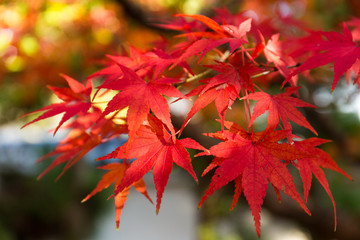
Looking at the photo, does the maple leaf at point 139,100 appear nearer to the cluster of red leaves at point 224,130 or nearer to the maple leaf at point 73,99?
the cluster of red leaves at point 224,130

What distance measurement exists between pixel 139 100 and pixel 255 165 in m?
0.20

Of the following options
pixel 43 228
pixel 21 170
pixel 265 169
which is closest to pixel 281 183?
pixel 265 169

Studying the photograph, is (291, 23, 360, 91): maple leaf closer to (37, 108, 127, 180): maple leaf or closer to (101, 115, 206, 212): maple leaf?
(101, 115, 206, 212): maple leaf

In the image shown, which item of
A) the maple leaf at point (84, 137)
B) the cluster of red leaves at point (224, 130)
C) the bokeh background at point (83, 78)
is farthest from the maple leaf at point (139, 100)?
the bokeh background at point (83, 78)

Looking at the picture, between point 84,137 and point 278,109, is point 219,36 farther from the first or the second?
point 84,137

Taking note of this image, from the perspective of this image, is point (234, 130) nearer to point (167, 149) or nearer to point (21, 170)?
point (167, 149)

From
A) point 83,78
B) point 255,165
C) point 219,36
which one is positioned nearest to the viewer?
point 255,165

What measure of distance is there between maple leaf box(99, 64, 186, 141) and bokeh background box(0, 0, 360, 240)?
0.39 metres

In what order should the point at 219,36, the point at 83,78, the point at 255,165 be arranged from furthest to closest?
the point at 83,78, the point at 219,36, the point at 255,165

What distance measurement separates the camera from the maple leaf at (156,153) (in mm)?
479

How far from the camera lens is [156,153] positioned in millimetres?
507

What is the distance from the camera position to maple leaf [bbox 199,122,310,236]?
456mm

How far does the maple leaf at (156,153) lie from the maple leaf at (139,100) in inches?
1.3

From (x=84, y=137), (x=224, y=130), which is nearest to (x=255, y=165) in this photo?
(x=224, y=130)
